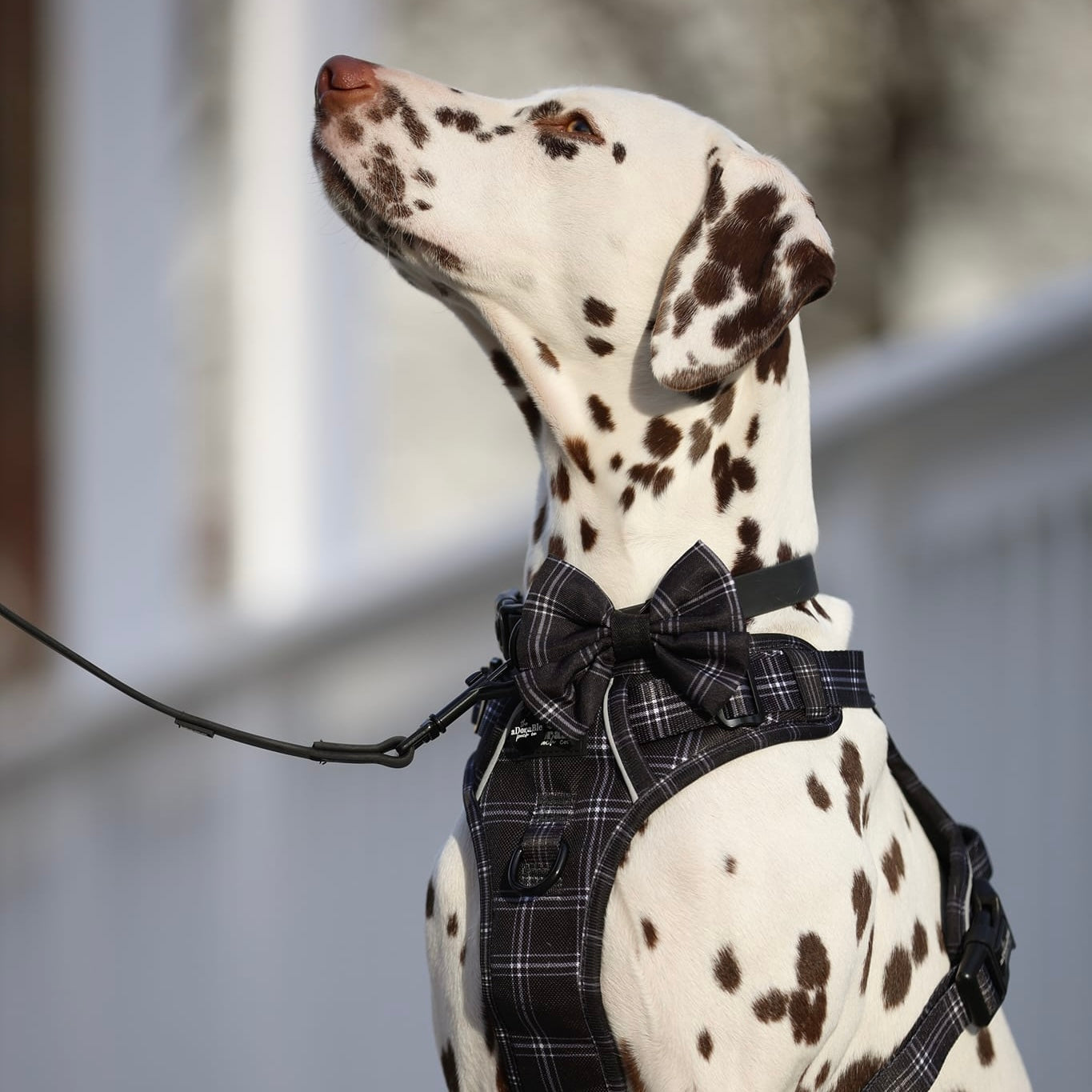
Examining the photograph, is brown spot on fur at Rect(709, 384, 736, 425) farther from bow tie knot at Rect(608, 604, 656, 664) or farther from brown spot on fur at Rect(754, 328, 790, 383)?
bow tie knot at Rect(608, 604, 656, 664)

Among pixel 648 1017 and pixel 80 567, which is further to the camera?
pixel 80 567

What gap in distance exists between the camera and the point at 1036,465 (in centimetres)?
333

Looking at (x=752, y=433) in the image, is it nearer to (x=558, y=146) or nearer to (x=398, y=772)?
(x=558, y=146)

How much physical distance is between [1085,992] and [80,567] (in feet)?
13.8

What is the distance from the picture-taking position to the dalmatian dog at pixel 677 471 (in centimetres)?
191

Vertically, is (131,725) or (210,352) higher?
(210,352)

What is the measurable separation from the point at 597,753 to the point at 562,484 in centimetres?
44

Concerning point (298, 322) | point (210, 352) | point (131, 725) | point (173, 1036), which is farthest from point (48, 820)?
point (210, 352)

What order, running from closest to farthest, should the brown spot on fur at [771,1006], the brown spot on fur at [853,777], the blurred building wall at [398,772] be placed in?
the brown spot on fur at [771,1006], the brown spot on fur at [853,777], the blurred building wall at [398,772]

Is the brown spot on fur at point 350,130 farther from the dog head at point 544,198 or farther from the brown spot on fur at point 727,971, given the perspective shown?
the brown spot on fur at point 727,971

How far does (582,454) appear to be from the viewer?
86.4 inches

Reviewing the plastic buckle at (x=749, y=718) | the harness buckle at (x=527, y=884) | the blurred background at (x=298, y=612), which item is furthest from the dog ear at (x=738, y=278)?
the blurred background at (x=298, y=612)

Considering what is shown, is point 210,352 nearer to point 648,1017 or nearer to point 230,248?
point 230,248

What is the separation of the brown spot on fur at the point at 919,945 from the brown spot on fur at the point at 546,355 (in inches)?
39.0
